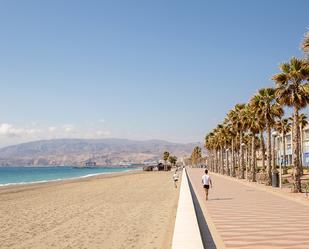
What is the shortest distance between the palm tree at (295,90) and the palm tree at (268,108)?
8466 millimetres

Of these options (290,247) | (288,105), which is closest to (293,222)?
(290,247)

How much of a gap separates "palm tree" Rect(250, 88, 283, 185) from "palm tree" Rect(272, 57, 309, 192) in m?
8.47

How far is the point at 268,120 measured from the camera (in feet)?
126

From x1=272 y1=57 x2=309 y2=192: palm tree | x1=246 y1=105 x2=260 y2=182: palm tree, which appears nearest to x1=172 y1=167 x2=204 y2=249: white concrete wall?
x1=272 y1=57 x2=309 y2=192: palm tree

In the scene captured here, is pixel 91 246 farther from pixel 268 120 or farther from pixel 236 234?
pixel 268 120

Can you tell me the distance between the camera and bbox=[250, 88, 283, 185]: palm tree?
37781mm

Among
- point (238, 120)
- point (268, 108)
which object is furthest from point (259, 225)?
point (238, 120)

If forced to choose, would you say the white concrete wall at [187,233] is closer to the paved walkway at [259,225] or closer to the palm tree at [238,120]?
the paved walkway at [259,225]

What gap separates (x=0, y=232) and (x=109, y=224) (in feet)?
12.6

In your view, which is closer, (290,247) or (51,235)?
(290,247)

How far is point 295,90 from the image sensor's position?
29.0 meters

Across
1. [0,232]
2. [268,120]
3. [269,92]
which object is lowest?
[0,232]

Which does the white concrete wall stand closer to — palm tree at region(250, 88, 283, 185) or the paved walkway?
the paved walkway

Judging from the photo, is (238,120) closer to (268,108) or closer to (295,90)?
(268,108)
